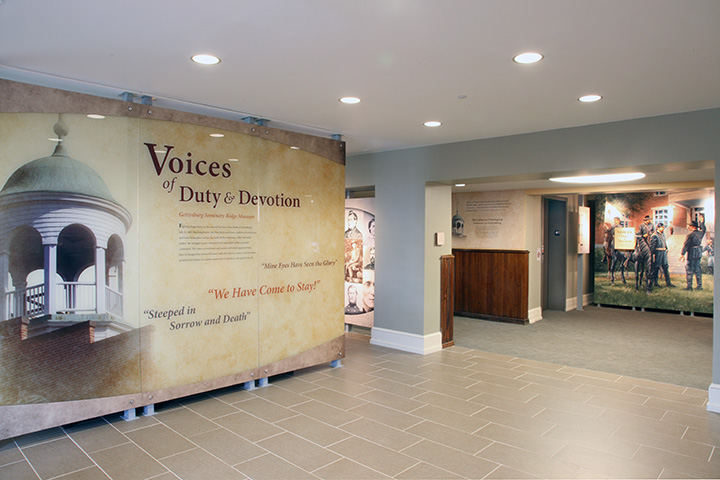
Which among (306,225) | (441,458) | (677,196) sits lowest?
(441,458)

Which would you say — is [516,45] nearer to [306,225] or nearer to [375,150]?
[306,225]

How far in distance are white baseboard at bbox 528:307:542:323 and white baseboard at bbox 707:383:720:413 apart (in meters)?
4.12

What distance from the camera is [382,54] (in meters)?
3.02

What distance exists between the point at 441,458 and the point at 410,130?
10.8ft

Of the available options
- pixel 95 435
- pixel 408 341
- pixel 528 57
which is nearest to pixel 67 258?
pixel 95 435

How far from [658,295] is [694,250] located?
3.54 feet

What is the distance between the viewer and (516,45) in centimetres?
284

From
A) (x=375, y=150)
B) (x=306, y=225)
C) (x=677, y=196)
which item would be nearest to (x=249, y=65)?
(x=306, y=225)

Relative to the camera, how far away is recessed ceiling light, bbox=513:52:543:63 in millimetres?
2982

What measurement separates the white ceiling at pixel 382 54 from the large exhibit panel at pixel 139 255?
14.5 inches

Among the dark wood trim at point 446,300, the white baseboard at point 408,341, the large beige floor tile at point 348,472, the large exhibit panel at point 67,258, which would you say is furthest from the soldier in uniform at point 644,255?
the large exhibit panel at point 67,258

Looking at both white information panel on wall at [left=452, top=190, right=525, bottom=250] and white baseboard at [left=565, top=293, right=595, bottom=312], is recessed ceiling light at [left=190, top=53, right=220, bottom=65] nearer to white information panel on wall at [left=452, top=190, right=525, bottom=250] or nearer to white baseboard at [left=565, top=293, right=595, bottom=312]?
white information panel on wall at [left=452, top=190, right=525, bottom=250]

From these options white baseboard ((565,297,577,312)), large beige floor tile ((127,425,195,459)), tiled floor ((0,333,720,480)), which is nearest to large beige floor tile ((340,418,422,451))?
tiled floor ((0,333,720,480))

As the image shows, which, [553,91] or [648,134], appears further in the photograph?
[648,134]
